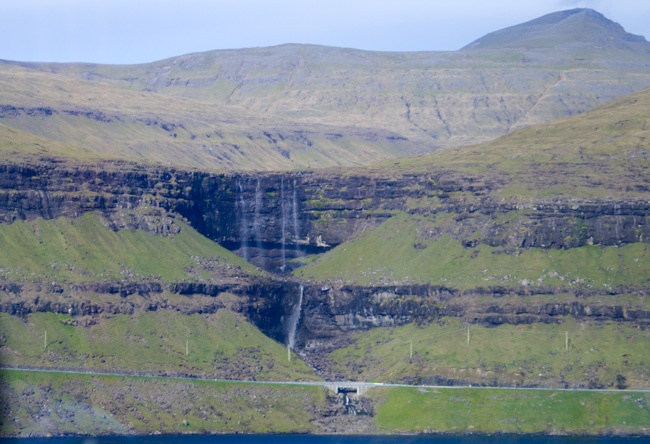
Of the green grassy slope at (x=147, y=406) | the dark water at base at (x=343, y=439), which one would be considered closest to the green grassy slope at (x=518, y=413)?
the dark water at base at (x=343, y=439)

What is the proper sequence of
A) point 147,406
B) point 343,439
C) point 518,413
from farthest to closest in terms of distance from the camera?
point 518,413, point 147,406, point 343,439

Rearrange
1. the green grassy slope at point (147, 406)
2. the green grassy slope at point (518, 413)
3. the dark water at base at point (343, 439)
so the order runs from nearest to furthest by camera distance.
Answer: the dark water at base at point (343, 439)
the green grassy slope at point (147, 406)
the green grassy slope at point (518, 413)

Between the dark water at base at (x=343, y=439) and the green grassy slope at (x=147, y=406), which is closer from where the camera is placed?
the dark water at base at (x=343, y=439)

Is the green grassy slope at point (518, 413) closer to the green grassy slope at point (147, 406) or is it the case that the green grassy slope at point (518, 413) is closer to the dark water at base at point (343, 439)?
the dark water at base at point (343, 439)

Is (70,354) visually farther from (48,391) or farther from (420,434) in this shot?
(420,434)

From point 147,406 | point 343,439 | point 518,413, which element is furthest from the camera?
point 518,413

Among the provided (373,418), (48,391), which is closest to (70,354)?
(48,391)

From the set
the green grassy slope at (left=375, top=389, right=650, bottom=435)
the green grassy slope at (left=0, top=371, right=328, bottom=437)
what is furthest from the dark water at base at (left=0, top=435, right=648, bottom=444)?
the green grassy slope at (left=375, top=389, right=650, bottom=435)

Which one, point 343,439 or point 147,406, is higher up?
point 147,406

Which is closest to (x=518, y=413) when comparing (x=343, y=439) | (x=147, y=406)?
(x=343, y=439)

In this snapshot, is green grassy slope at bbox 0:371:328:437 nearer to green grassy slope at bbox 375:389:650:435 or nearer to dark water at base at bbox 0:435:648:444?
dark water at base at bbox 0:435:648:444

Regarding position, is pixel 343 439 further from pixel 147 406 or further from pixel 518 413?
pixel 147 406

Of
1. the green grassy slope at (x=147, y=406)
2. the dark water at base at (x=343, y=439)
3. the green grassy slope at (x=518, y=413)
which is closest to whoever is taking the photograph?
the dark water at base at (x=343, y=439)

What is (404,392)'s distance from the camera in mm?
198250
